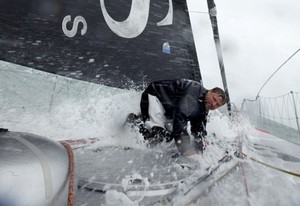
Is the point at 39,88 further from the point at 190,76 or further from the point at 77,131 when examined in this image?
the point at 190,76

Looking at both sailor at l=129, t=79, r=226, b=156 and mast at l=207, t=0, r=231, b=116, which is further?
mast at l=207, t=0, r=231, b=116

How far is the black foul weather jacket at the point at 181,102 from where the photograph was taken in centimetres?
196

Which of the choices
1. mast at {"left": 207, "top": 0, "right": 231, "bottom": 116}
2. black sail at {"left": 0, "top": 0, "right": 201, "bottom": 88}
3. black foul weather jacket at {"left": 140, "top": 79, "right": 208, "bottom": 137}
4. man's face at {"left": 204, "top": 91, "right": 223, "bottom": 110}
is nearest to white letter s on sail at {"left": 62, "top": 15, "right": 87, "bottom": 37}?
black sail at {"left": 0, "top": 0, "right": 201, "bottom": 88}

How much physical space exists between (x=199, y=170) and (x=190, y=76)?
1738 mm

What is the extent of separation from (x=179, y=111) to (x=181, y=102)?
0.06 metres

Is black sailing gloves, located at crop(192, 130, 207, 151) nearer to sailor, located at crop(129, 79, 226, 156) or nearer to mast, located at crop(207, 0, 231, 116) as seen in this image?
sailor, located at crop(129, 79, 226, 156)

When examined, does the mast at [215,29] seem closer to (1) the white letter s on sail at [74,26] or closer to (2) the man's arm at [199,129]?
(2) the man's arm at [199,129]

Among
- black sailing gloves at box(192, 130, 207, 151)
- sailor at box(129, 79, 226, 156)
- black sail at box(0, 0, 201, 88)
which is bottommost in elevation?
black sailing gloves at box(192, 130, 207, 151)

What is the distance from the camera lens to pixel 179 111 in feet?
6.45

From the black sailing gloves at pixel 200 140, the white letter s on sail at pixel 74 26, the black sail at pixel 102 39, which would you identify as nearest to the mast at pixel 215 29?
the black sail at pixel 102 39

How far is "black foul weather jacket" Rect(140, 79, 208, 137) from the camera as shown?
1962 millimetres

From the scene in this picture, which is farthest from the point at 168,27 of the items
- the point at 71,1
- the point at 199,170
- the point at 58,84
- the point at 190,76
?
the point at 199,170

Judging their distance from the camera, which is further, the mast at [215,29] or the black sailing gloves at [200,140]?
the mast at [215,29]

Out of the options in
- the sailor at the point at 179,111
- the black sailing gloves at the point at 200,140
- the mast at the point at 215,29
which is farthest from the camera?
the mast at the point at 215,29
